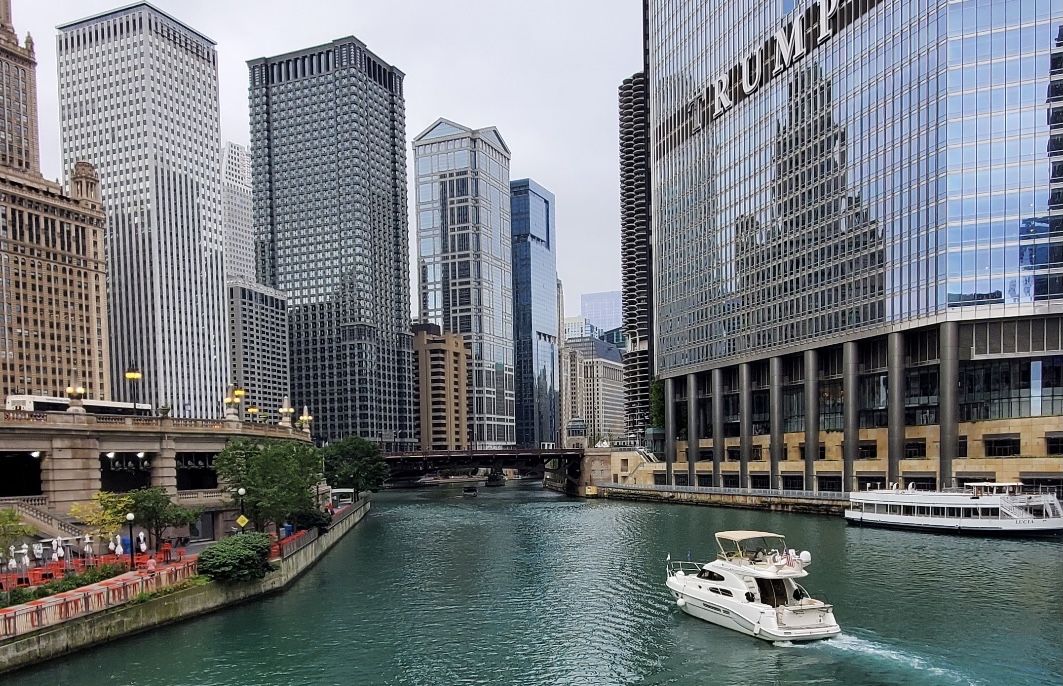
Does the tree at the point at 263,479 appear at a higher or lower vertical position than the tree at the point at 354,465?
higher

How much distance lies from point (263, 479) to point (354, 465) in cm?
8032

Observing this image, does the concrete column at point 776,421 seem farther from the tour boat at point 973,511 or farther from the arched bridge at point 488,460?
the arched bridge at point 488,460

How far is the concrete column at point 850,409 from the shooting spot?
114 m

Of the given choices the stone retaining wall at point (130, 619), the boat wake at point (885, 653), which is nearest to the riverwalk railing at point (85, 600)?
the stone retaining wall at point (130, 619)

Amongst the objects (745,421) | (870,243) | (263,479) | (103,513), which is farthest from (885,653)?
(745,421)

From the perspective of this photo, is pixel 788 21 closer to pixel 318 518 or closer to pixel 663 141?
pixel 663 141

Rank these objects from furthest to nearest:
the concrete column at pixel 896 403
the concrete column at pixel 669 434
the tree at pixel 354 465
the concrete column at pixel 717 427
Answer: the concrete column at pixel 669 434 < the tree at pixel 354 465 < the concrete column at pixel 717 427 < the concrete column at pixel 896 403

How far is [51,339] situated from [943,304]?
193291 mm

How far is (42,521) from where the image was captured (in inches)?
2172

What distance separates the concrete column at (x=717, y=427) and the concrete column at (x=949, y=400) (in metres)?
47.7

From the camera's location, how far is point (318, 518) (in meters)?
79.1

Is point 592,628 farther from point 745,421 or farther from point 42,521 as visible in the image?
point 745,421

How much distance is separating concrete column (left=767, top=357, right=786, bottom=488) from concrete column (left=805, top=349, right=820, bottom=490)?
6337 mm

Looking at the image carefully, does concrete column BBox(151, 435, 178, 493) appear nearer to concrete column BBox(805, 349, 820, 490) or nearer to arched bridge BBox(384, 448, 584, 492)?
concrete column BBox(805, 349, 820, 490)
